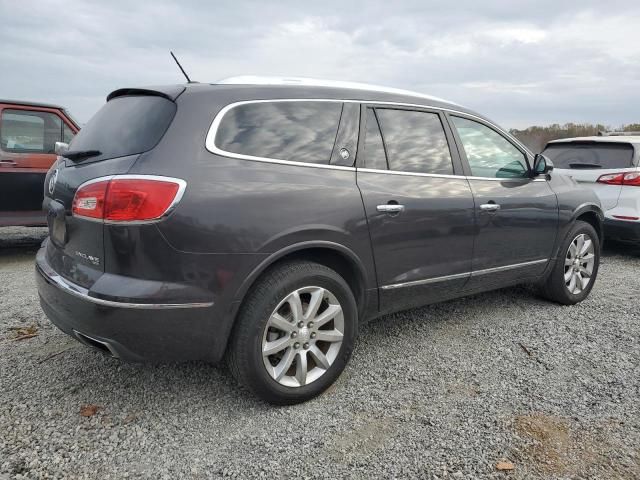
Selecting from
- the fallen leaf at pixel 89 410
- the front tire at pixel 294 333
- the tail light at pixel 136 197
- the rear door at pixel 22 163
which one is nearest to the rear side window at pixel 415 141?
the front tire at pixel 294 333

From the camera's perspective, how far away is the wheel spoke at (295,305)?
2.62 meters

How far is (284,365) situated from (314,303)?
36 centimetres

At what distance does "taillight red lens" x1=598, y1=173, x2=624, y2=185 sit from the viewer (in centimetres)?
613

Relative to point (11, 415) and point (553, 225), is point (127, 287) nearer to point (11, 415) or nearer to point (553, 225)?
point (11, 415)

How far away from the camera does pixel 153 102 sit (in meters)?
2.60

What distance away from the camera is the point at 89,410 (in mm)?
2623

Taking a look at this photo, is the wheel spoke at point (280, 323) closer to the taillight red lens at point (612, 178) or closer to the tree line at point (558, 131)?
the taillight red lens at point (612, 178)

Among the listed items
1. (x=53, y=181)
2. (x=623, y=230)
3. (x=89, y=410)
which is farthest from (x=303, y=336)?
(x=623, y=230)

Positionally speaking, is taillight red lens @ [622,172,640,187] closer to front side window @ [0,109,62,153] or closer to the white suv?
the white suv

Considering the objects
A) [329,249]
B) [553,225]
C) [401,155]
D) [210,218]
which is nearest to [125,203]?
[210,218]

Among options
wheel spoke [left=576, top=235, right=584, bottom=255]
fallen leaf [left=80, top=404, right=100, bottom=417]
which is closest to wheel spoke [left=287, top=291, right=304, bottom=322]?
fallen leaf [left=80, top=404, right=100, bottom=417]

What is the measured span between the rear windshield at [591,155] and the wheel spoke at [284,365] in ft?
17.9

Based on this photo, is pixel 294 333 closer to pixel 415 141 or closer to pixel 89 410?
pixel 89 410

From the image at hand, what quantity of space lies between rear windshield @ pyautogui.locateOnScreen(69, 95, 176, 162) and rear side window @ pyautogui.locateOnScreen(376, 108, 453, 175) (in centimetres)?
133
